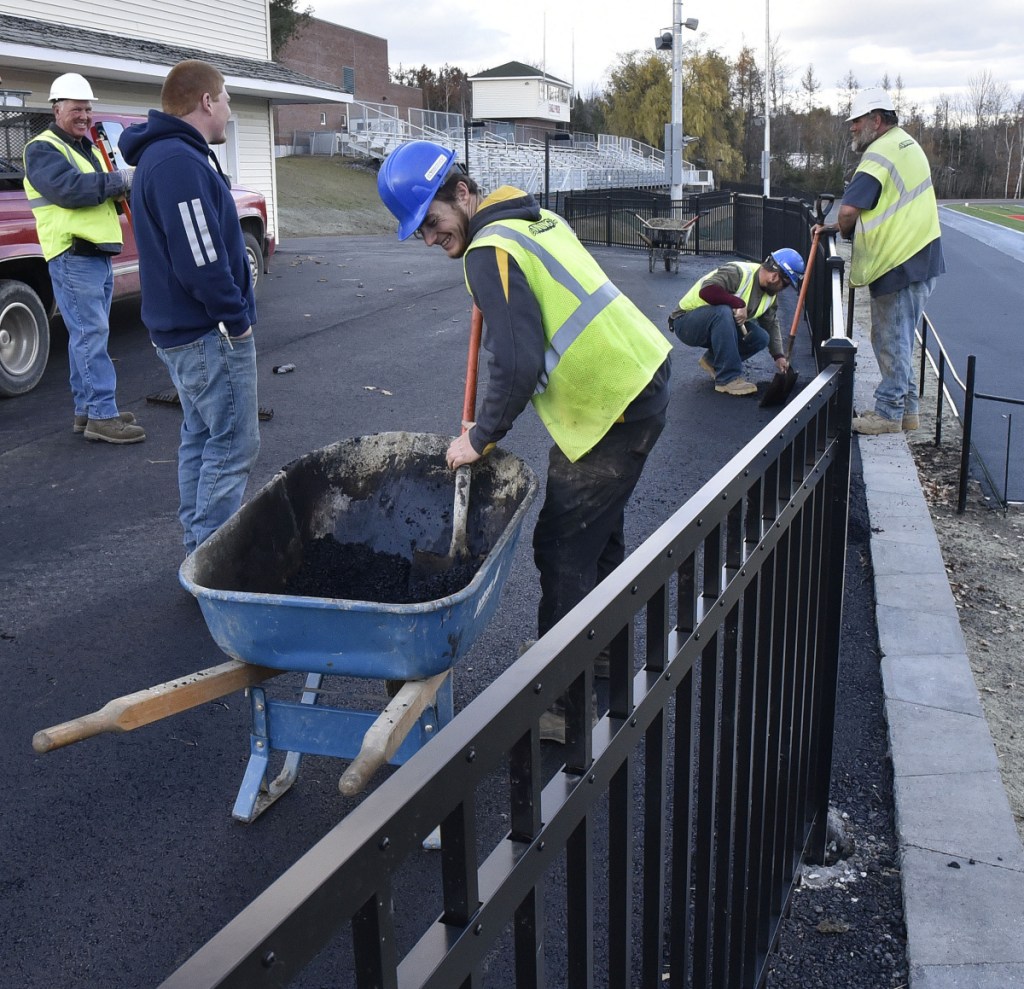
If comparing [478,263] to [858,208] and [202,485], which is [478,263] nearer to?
[202,485]

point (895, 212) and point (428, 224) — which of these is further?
point (895, 212)

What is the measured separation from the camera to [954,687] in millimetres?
4555

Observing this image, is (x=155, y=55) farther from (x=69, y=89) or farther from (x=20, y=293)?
(x=69, y=89)

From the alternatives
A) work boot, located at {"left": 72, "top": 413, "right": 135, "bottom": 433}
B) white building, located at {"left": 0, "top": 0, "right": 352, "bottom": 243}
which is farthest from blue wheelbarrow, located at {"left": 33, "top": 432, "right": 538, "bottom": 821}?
white building, located at {"left": 0, "top": 0, "right": 352, "bottom": 243}

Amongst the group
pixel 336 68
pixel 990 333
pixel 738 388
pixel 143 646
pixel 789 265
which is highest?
pixel 336 68

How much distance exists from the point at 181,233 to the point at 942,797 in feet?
12.2

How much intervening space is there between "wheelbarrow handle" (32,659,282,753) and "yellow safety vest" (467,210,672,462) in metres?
1.32

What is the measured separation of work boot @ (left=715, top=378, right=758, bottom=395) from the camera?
9539 mm

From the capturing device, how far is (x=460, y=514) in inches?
159

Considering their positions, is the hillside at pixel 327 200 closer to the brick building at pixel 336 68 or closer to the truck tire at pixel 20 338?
the brick building at pixel 336 68

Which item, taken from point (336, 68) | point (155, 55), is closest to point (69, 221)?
point (155, 55)

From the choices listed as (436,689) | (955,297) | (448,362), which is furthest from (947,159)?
(436,689)

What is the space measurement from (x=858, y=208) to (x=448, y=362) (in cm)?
423

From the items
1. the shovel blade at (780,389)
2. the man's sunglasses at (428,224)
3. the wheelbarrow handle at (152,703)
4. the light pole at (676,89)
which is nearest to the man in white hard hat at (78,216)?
the man's sunglasses at (428,224)
